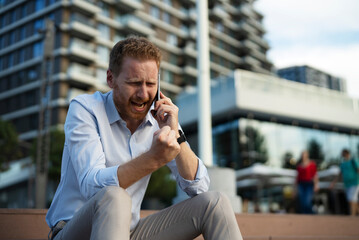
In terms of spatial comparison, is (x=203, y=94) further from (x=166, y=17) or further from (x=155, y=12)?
(x=166, y=17)

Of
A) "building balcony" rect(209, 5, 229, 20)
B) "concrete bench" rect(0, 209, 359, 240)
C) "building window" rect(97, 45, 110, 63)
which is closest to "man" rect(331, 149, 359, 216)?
"concrete bench" rect(0, 209, 359, 240)

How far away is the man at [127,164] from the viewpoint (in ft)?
5.71

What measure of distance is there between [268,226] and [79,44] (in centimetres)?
3558

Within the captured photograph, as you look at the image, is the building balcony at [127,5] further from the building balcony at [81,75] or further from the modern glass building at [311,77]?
the modern glass building at [311,77]

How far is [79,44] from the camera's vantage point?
123 ft

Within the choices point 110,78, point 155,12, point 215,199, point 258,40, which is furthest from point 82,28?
point 215,199

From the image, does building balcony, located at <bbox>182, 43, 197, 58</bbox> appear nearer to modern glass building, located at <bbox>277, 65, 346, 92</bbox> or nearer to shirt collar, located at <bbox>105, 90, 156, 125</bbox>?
modern glass building, located at <bbox>277, 65, 346, 92</bbox>

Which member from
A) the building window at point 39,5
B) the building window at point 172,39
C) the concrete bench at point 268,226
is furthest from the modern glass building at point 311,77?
the building window at point 39,5

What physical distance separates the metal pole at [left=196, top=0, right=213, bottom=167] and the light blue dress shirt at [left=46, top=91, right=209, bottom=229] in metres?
5.34

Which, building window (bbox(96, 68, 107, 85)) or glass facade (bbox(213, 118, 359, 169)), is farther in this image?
building window (bbox(96, 68, 107, 85))

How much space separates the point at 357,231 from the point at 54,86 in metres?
34.2

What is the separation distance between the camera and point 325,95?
23625mm


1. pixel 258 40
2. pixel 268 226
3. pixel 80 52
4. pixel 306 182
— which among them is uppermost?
pixel 258 40

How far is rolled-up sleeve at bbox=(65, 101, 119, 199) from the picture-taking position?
5.88ft
